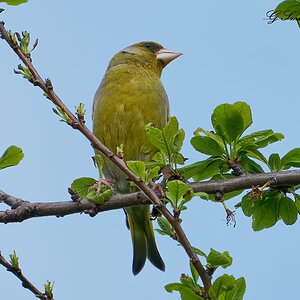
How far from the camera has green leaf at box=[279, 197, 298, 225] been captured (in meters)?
2.66

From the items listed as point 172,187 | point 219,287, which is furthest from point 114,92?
point 219,287

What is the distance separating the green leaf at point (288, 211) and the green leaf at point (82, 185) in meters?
0.82

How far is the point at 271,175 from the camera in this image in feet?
8.04

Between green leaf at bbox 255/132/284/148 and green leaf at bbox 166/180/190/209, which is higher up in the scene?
green leaf at bbox 255/132/284/148

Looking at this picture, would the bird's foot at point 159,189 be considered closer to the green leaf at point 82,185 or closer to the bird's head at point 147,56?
the green leaf at point 82,185

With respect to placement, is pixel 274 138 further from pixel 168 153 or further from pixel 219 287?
pixel 219 287

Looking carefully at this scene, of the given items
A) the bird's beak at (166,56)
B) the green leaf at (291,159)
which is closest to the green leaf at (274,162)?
the green leaf at (291,159)

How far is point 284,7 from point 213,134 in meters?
0.57

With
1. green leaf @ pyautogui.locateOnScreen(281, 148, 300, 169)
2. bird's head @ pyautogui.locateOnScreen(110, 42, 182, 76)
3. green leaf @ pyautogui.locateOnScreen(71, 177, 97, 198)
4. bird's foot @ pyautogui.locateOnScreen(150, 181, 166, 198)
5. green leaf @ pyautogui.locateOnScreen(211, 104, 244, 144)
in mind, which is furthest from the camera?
bird's head @ pyautogui.locateOnScreen(110, 42, 182, 76)

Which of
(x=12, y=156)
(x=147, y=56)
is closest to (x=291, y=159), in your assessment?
(x=12, y=156)

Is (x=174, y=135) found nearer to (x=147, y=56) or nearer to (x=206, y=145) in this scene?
(x=206, y=145)

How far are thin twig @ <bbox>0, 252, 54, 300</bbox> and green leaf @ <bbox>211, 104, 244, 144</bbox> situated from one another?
3.11ft

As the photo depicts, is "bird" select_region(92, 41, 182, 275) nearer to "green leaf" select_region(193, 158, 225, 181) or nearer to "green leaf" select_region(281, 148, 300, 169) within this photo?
"green leaf" select_region(193, 158, 225, 181)

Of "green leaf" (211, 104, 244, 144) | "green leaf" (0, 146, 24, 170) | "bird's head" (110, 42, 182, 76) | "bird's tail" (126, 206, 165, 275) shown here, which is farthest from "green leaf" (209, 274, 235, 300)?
"bird's head" (110, 42, 182, 76)
